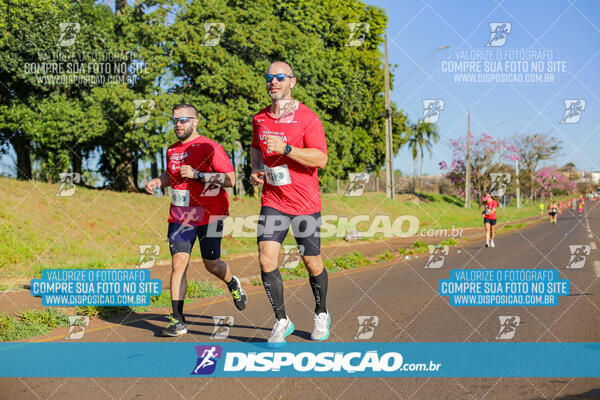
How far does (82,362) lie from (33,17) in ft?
63.5

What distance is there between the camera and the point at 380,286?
8.67m

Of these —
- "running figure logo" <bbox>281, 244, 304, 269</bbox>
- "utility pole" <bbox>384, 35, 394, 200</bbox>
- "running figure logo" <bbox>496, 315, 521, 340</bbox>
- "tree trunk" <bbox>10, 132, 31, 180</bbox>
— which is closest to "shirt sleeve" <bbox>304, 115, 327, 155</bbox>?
"running figure logo" <bbox>496, 315, 521, 340</bbox>

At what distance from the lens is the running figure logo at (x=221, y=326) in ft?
17.1

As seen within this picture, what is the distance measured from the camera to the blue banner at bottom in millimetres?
4008

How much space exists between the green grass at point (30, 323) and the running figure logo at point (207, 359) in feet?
6.10

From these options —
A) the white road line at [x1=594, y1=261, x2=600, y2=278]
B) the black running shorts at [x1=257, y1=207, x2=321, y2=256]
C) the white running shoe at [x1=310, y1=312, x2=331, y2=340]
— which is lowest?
the white road line at [x1=594, y1=261, x2=600, y2=278]

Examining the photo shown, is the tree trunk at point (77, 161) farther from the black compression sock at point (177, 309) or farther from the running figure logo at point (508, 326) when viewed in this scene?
the running figure logo at point (508, 326)

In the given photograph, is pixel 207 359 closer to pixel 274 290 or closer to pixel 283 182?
pixel 274 290

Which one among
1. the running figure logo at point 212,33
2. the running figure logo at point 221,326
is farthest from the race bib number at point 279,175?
the running figure logo at point 212,33

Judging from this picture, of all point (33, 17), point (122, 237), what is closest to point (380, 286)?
point (122, 237)

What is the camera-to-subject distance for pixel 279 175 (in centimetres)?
469

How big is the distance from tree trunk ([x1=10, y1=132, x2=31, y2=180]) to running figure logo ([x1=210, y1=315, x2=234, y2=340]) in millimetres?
21004

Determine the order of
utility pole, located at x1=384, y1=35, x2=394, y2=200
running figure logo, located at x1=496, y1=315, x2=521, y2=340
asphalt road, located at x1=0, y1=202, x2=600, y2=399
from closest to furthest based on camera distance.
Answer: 1. asphalt road, located at x1=0, y1=202, x2=600, y2=399
2. running figure logo, located at x1=496, y1=315, x2=521, y2=340
3. utility pole, located at x1=384, y1=35, x2=394, y2=200

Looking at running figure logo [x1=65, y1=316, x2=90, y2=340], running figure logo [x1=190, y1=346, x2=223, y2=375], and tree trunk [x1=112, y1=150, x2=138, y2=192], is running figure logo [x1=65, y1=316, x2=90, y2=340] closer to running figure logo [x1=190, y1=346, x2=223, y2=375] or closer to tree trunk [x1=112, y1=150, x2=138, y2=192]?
running figure logo [x1=190, y1=346, x2=223, y2=375]
